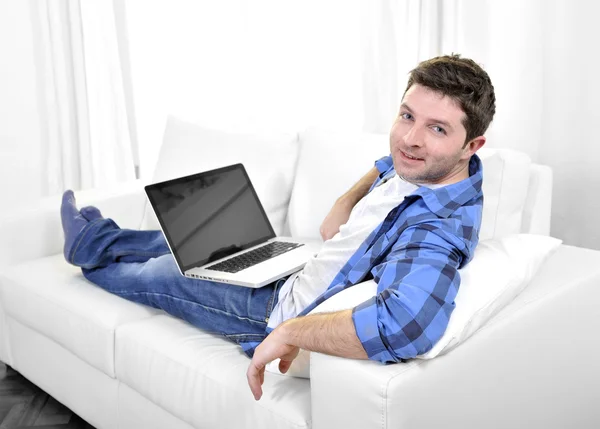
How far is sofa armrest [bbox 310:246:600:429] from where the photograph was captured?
Answer: 132 centimetres

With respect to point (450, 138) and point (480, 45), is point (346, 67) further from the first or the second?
point (450, 138)

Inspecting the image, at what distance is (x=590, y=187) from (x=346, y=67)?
47.1 inches

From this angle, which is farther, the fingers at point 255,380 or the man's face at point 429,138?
the man's face at point 429,138

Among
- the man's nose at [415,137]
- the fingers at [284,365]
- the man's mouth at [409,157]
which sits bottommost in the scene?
the fingers at [284,365]

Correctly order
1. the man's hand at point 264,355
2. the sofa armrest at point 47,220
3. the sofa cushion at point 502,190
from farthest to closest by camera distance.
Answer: the sofa armrest at point 47,220
the sofa cushion at point 502,190
the man's hand at point 264,355

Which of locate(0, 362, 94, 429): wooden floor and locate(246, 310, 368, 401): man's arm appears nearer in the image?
locate(246, 310, 368, 401): man's arm

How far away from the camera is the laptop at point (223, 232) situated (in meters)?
1.93

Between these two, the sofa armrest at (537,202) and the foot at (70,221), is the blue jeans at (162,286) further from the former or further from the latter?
the sofa armrest at (537,202)

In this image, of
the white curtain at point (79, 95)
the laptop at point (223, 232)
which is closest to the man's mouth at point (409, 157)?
the laptop at point (223, 232)

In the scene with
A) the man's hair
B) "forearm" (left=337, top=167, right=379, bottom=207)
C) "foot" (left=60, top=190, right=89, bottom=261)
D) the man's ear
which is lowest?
"foot" (left=60, top=190, right=89, bottom=261)

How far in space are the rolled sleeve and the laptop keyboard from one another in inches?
24.5

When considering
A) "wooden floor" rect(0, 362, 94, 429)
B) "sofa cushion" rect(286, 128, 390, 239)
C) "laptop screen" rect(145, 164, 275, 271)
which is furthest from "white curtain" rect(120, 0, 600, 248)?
"wooden floor" rect(0, 362, 94, 429)

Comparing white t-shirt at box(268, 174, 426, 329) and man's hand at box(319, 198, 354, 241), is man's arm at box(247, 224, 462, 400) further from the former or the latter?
man's hand at box(319, 198, 354, 241)

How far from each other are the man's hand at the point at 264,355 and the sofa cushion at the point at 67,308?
0.64m
